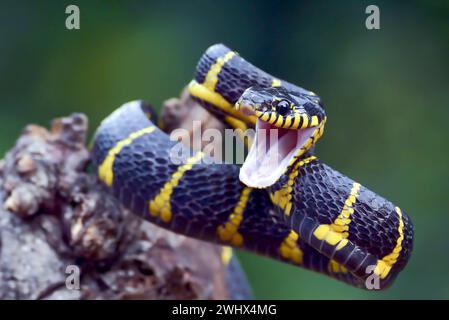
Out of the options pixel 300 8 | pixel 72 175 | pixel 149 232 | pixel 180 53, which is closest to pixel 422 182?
pixel 300 8

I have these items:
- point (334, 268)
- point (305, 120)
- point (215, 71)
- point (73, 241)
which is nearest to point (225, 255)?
point (334, 268)

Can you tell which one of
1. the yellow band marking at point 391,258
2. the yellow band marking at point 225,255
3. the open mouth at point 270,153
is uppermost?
the open mouth at point 270,153

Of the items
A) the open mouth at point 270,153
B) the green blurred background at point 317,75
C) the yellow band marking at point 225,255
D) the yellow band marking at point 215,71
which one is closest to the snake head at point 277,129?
the open mouth at point 270,153

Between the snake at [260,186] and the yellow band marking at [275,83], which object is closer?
the snake at [260,186]

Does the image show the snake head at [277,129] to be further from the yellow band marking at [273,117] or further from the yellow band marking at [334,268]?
the yellow band marking at [334,268]

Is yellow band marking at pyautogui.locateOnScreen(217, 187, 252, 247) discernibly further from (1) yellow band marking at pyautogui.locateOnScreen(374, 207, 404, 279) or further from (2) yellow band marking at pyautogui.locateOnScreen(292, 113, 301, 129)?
(1) yellow band marking at pyautogui.locateOnScreen(374, 207, 404, 279)

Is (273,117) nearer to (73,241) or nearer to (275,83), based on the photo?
(275,83)

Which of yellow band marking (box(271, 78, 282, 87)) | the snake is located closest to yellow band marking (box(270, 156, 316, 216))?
the snake
